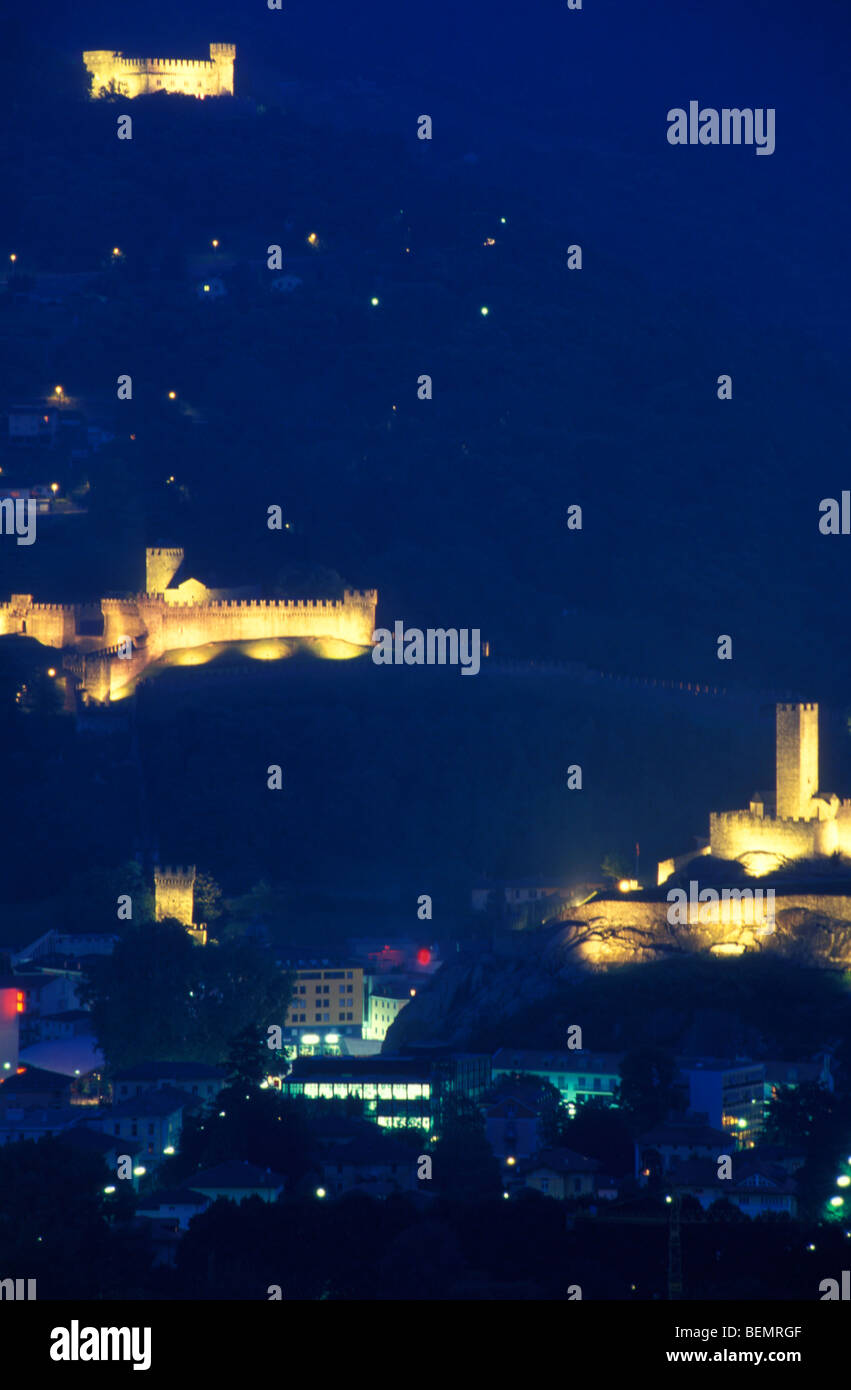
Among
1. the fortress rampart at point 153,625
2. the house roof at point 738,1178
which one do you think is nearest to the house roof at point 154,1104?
the house roof at point 738,1178

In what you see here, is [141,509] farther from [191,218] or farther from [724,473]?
[191,218]

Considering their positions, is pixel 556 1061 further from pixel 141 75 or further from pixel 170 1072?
pixel 141 75

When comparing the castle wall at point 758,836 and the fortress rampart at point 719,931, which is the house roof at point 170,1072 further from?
the castle wall at point 758,836

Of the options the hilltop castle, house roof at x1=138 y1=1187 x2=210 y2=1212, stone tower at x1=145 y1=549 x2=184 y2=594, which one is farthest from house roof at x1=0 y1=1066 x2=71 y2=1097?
stone tower at x1=145 y1=549 x2=184 y2=594

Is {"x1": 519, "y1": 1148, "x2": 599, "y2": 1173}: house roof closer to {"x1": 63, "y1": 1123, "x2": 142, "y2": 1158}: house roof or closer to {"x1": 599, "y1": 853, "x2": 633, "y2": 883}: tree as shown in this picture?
{"x1": 63, "y1": 1123, "x2": 142, "y2": 1158}: house roof

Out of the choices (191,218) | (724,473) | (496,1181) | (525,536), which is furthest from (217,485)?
(496,1181)

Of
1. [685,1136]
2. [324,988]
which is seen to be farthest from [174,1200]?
[324,988]
